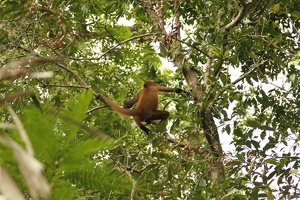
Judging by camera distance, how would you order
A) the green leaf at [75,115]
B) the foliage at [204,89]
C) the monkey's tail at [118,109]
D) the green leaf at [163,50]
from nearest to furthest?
the green leaf at [75,115] < the foliage at [204,89] < the green leaf at [163,50] < the monkey's tail at [118,109]

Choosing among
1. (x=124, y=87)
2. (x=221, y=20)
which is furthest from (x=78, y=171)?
(x=124, y=87)

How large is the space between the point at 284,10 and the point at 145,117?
1894 mm

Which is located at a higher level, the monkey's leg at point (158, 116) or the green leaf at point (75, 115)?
the monkey's leg at point (158, 116)

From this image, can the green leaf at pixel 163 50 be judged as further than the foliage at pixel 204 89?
Yes

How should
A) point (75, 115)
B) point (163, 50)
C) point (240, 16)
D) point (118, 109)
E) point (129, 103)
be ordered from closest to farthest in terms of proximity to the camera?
point (75, 115)
point (240, 16)
point (163, 50)
point (118, 109)
point (129, 103)

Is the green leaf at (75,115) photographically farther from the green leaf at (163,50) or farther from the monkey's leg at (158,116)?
the monkey's leg at (158,116)

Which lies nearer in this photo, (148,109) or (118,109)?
(118,109)

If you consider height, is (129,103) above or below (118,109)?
above

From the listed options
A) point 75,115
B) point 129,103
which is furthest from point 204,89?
point 75,115

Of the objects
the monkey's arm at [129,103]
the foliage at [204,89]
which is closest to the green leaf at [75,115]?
the foliage at [204,89]

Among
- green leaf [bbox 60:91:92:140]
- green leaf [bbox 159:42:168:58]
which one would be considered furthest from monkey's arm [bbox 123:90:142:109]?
green leaf [bbox 60:91:92:140]

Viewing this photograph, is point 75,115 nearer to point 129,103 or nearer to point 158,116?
point 158,116

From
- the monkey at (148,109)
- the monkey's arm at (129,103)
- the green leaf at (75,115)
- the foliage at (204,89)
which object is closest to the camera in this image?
the green leaf at (75,115)

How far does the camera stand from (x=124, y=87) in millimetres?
5590
